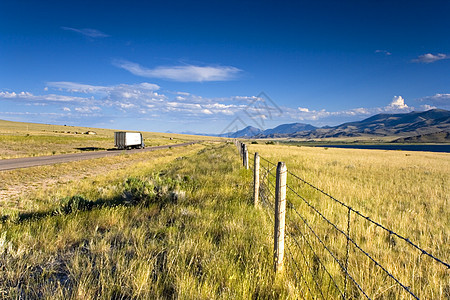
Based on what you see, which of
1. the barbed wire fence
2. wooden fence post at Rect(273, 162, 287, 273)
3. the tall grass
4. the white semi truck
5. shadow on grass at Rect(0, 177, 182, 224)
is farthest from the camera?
the white semi truck

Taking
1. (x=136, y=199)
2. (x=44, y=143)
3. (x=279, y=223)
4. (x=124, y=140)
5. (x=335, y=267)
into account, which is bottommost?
(x=335, y=267)

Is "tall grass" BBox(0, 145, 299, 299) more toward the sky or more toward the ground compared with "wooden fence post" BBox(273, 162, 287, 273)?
more toward the ground

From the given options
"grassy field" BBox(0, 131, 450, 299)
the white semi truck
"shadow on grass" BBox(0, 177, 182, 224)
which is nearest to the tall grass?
"grassy field" BBox(0, 131, 450, 299)

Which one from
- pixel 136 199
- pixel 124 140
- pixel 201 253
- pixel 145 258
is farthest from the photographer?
pixel 124 140

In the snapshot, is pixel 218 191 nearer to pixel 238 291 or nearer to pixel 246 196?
pixel 246 196

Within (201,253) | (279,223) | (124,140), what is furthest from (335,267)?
(124,140)

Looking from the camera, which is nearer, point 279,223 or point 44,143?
point 279,223

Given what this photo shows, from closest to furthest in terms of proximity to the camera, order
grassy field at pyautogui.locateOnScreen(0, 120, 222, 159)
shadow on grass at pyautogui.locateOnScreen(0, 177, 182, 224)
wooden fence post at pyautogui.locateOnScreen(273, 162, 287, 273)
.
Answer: wooden fence post at pyautogui.locateOnScreen(273, 162, 287, 273), shadow on grass at pyautogui.locateOnScreen(0, 177, 182, 224), grassy field at pyautogui.locateOnScreen(0, 120, 222, 159)

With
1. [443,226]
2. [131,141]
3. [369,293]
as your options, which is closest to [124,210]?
[369,293]

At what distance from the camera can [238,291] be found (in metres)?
2.62

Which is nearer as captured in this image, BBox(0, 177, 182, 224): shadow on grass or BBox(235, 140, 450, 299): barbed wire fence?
BBox(235, 140, 450, 299): barbed wire fence

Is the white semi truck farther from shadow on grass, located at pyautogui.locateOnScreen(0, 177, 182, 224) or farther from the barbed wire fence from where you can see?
the barbed wire fence

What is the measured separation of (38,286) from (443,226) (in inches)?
288

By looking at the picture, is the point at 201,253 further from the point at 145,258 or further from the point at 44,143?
the point at 44,143
